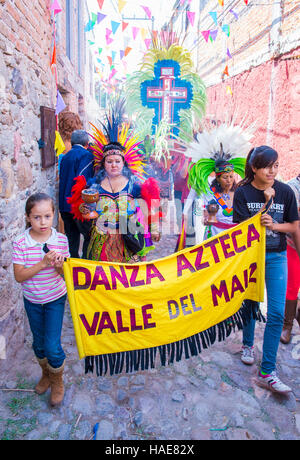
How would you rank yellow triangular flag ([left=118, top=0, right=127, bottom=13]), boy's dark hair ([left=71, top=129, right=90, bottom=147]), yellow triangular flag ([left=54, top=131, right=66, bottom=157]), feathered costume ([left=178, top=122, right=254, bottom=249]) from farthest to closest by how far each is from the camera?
yellow triangular flag ([left=118, top=0, right=127, bottom=13]) → yellow triangular flag ([left=54, top=131, right=66, bottom=157]) → boy's dark hair ([left=71, top=129, right=90, bottom=147]) → feathered costume ([left=178, top=122, right=254, bottom=249])

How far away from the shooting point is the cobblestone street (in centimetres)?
229

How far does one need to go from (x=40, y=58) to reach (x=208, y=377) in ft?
12.7

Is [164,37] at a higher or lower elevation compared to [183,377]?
higher

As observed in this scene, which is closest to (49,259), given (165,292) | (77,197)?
(165,292)

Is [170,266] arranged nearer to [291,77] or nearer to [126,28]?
[291,77]

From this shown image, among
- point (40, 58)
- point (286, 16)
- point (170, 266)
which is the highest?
point (286, 16)

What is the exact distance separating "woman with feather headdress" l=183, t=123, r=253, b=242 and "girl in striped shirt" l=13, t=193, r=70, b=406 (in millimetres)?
1720

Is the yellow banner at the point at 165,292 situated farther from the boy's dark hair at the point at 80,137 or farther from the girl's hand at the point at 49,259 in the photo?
the boy's dark hair at the point at 80,137

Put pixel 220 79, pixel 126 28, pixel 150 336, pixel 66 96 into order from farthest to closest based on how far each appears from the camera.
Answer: pixel 220 79 < pixel 126 28 < pixel 66 96 < pixel 150 336

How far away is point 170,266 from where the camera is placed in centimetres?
255

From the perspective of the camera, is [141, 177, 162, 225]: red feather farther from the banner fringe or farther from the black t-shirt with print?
the banner fringe

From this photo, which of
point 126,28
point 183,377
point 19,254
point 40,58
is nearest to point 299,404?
point 183,377

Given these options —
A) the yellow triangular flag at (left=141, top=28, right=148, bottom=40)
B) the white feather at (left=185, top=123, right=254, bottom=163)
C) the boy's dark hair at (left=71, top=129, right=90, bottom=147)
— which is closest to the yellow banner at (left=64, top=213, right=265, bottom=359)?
the white feather at (left=185, top=123, right=254, bottom=163)

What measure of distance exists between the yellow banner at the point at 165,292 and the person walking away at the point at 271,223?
0.09 m
